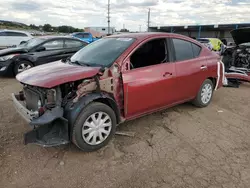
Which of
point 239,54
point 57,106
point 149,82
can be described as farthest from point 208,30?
point 57,106

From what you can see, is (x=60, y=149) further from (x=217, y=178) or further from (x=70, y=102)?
(x=217, y=178)

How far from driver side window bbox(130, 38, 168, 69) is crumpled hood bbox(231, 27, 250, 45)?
14.6 ft

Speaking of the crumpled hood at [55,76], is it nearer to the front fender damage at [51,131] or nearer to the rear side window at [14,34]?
the front fender damage at [51,131]

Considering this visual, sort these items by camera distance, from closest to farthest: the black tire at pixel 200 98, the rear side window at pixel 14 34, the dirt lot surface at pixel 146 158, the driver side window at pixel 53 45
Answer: the dirt lot surface at pixel 146 158
the black tire at pixel 200 98
the driver side window at pixel 53 45
the rear side window at pixel 14 34

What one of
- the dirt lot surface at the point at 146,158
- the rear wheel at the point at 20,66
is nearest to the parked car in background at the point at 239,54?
the dirt lot surface at the point at 146,158

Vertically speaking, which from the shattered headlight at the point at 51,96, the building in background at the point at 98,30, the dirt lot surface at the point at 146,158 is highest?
the building in background at the point at 98,30

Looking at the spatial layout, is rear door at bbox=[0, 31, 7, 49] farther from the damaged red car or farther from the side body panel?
the side body panel

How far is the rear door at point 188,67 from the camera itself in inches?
168

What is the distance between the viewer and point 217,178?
273 centimetres

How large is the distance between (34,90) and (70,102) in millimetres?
652

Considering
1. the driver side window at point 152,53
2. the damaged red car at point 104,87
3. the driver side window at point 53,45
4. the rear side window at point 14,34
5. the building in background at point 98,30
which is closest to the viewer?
the damaged red car at point 104,87

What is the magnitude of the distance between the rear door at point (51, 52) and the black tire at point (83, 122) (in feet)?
16.7

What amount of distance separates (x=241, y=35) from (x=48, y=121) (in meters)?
7.49

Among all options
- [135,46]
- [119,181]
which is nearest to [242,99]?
[135,46]
